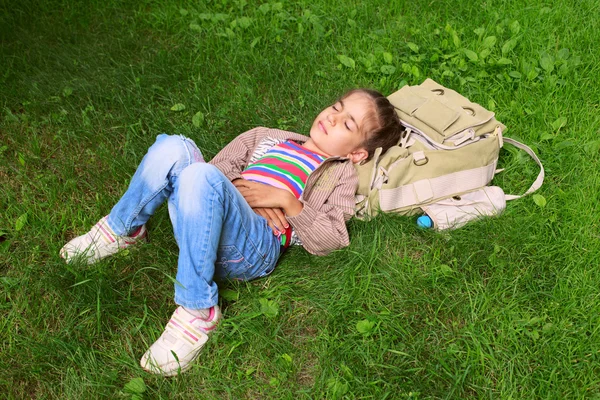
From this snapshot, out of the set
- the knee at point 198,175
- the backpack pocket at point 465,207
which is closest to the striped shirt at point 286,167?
the knee at point 198,175

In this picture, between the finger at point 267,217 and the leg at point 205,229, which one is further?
the finger at point 267,217

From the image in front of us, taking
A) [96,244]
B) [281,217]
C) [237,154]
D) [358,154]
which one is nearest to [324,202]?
[281,217]

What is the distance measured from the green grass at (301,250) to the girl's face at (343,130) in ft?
1.56

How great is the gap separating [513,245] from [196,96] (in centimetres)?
245

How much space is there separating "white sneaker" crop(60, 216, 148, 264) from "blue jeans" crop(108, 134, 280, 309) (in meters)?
0.05

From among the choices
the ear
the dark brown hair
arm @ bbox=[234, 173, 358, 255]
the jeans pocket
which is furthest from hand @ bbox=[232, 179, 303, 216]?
the dark brown hair

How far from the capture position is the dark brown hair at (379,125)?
3.38m

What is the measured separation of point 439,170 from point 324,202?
72cm

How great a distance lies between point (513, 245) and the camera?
10.3 ft

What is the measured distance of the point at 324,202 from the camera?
10.3 ft

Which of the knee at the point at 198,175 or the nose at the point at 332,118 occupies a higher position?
the knee at the point at 198,175

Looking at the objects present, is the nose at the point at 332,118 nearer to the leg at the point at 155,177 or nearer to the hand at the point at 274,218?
the hand at the point at 274,218

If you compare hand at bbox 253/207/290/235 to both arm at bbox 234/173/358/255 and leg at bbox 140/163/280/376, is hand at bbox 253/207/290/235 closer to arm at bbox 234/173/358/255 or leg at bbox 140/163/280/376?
arm at bbox 234/173/358/255

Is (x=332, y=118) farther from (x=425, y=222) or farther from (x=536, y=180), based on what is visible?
(x=536, y=180)
